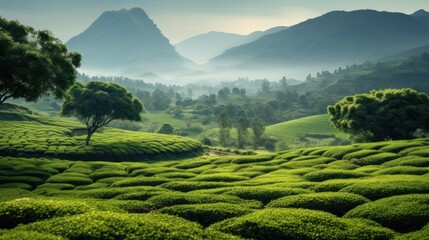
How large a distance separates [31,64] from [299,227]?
39.7 metres

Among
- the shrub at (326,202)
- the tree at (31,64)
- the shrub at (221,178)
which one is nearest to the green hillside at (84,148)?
the tree at (31,64)

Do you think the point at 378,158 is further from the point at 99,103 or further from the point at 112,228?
the point at 99,103

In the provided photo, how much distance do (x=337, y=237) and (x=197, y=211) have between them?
10610mm

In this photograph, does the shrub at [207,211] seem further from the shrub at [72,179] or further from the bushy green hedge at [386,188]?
the shrub at [72,179]

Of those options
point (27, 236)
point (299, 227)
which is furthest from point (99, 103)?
point (299, 227)

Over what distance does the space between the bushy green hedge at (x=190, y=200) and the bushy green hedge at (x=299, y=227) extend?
581 centimetres

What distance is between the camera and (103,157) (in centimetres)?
7938

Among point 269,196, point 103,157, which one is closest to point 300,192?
point 269,196

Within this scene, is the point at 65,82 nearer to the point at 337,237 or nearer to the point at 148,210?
the point at 148,210

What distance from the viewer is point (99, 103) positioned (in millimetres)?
84625

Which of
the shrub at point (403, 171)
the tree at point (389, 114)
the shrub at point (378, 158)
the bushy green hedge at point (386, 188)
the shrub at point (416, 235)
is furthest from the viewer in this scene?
the tree at point (389, 114)

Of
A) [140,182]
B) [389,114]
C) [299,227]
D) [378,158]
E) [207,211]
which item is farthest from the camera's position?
[389,114]

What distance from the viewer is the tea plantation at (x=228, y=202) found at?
69.0ft

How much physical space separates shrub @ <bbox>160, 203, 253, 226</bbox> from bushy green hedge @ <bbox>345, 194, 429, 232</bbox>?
883cm
